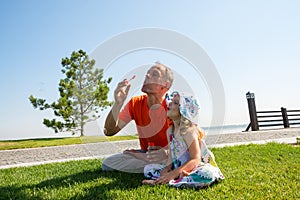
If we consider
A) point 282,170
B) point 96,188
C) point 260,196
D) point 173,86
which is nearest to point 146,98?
point 173,86

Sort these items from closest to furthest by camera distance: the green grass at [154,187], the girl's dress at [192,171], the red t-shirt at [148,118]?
1. the green grass at [154,187]
2. the girl's dress at [192,171]
3. the red t-shirt at [148,118]

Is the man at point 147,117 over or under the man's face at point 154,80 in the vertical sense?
under

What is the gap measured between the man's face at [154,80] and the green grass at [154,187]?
1.11m

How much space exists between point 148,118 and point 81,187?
1.18 metres

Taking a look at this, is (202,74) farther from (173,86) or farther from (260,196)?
(260,196)

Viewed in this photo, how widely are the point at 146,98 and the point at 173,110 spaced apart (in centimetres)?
63

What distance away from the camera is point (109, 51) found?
3361mm

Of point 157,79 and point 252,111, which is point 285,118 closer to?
point 252,111

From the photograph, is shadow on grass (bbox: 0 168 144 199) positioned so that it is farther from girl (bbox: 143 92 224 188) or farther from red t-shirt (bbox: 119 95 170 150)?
red t-shirt (bbox: 119 95 170 150)

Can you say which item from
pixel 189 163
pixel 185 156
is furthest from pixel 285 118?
pixel 189 163

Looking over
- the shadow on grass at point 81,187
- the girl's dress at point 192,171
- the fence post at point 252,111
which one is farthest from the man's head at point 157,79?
the fence post at point 252,111

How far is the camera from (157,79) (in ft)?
11.3

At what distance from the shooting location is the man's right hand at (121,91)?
308cm

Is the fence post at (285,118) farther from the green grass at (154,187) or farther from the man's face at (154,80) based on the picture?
the man's face at (154,80)
